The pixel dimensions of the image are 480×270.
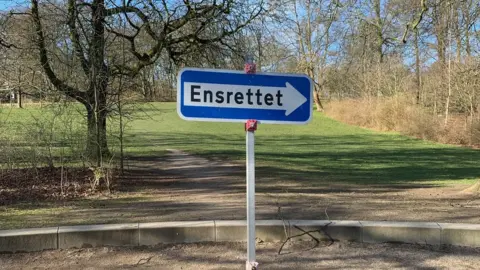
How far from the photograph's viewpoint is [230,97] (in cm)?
290

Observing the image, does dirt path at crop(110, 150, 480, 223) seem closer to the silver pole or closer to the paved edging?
the paved edging

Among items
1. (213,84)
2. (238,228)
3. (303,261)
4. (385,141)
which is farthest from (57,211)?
(385,141)

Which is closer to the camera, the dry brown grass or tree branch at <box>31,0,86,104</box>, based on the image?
tree branch at <box>31,0,86,104</box>

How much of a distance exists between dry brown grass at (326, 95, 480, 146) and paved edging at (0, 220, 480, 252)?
21109 millimetres

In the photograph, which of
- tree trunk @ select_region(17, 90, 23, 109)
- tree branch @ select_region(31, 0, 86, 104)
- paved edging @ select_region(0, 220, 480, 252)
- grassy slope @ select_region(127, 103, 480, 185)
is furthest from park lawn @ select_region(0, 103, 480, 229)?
paved edging @ select_region(0, 220, 480, 252)

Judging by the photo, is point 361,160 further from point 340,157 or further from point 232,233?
point 232,233

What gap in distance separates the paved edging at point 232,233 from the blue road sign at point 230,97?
2.00 metres

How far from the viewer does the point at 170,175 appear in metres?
11.3

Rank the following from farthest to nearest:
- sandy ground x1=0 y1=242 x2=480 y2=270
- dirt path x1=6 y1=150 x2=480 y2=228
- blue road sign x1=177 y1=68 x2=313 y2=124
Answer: dirt path x1=6 y1=150 x2=480 y2=228 → sandy ground x1=0 y1=242 x2=480 y2=270 → blue road sign x1=177 y1=68 x2=313 y2=124

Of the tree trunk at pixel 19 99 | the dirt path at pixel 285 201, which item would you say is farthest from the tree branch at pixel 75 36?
the dirt path at pixel 285 201

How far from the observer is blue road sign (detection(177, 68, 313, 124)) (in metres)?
2.89

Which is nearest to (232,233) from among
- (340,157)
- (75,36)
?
(75,36)

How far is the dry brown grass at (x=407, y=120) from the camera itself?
24.2 metres

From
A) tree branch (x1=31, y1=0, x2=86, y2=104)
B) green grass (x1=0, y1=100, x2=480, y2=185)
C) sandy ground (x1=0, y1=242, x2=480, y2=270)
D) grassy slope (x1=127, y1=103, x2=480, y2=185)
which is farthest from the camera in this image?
grassy slope (x1=127, y1=103, x2=480, y2=185)
